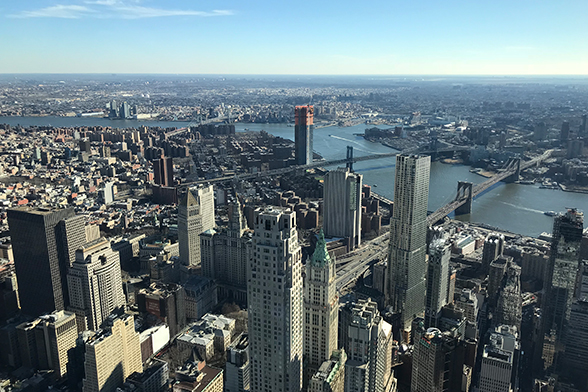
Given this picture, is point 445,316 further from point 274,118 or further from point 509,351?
point 274,118

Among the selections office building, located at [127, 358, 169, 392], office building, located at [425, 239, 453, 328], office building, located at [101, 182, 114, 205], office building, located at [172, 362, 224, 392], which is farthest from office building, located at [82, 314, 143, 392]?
office building, located at [101, 182, 114, 205]

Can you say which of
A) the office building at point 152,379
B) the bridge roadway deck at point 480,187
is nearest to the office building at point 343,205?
the bridge roadway deck at point 480,187

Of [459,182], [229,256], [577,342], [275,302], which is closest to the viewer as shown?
[275,302]

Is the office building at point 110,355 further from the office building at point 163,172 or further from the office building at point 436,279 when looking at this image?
the office building at point 163,172

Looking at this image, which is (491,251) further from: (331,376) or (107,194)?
(107,194)

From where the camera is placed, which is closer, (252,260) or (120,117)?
(252,260)

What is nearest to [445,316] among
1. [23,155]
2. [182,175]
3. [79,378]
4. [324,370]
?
[324,370]

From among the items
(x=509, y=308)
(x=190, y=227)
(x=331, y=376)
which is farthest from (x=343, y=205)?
(x=331, y=376)
